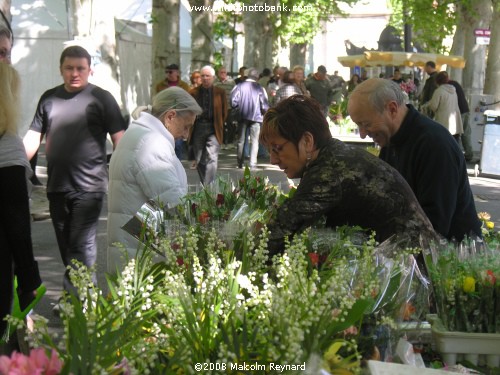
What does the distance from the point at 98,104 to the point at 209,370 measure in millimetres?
3832

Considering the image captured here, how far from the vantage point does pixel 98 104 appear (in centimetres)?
611

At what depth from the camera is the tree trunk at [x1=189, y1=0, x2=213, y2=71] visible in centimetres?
2362

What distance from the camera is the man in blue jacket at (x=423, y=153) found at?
4426mm

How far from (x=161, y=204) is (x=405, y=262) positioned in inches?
46.7

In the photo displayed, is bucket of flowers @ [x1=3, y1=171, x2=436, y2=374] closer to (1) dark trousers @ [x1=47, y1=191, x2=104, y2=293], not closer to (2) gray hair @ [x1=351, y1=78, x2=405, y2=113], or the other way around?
(2) gray hair @ [x1=351, y1=78, x2=405, y2=113]

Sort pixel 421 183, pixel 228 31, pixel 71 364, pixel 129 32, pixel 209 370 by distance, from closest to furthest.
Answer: pixel 71 364, pixel 209 370, pixel 421 183, pixel 129 32, pixel 228 31

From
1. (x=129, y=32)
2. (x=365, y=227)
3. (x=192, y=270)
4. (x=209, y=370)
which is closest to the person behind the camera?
(x=209, y=370)

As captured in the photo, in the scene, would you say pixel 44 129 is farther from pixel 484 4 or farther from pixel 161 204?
pixel 484 4

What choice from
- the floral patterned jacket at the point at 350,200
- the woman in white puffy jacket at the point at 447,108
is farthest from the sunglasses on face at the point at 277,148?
the woman in white puffy jacket at the point at 447,108

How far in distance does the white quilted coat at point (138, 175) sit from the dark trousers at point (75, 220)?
0.96m

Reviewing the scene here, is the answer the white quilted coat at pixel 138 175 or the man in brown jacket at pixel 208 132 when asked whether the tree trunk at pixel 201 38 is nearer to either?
the man in brown jacket at pixel 208 132

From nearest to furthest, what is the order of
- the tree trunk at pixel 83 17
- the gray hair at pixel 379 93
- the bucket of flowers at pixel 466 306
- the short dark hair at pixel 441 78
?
the bucket of flowers at pixel 466 306
the gray hair at pixel 379 93
the tree trunk at pixel 83 17
the short dark hair at pixel 441 78

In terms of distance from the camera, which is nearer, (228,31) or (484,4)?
(484,4)

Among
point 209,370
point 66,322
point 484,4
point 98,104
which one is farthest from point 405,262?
point 484,4
